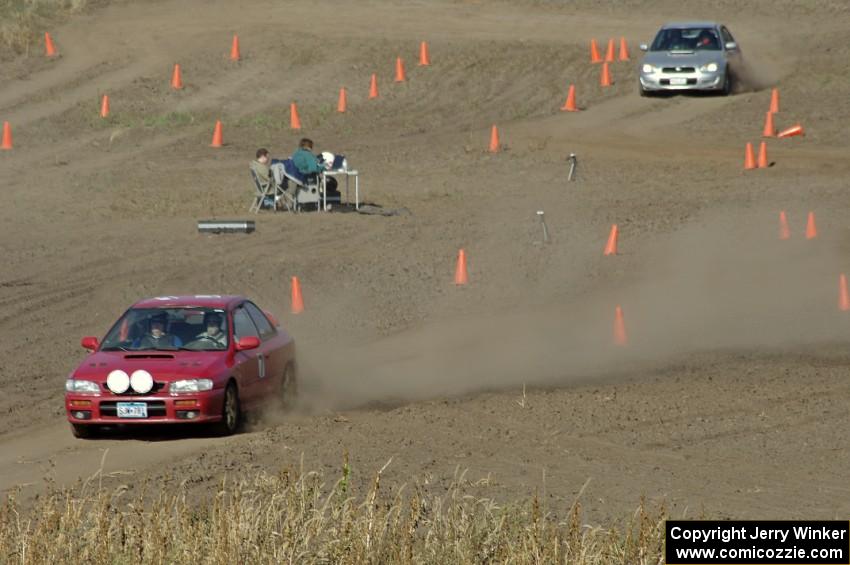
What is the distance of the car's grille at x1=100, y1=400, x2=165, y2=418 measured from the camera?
14969 millimetres

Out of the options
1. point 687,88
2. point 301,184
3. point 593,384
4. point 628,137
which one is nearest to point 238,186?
point 301,184

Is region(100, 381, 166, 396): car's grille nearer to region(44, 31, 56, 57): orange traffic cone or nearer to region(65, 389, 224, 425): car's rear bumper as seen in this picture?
region(65, 389, 224, 425): car's rear bumper

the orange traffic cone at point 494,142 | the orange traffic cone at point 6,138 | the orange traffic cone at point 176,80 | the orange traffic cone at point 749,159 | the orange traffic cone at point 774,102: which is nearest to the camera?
the orange traffic cone at point 749,159

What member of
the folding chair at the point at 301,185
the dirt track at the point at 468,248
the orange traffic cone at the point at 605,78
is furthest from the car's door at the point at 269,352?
the orange traffic cone at the point at 605,78

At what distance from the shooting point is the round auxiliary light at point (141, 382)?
49.0 ft

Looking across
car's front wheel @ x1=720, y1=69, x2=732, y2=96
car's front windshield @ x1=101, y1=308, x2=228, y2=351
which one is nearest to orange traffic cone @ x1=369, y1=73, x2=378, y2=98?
car's front wheel @ x1=720, y1=69, x2=732, y2=96

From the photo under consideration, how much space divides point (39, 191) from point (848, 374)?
59.0 ft

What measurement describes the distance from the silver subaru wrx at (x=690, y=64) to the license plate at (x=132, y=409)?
80.4 ft

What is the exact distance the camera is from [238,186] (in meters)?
31.2

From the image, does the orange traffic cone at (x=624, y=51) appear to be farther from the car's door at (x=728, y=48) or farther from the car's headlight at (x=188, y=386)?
the car's headlight at (x=188, y=386)

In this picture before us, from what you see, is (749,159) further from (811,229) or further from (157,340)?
(157,340)

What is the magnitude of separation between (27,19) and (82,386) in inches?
1308

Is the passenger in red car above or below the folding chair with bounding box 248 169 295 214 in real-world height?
above

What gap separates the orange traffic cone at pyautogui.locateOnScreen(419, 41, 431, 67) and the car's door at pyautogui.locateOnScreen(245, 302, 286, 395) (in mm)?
25405
